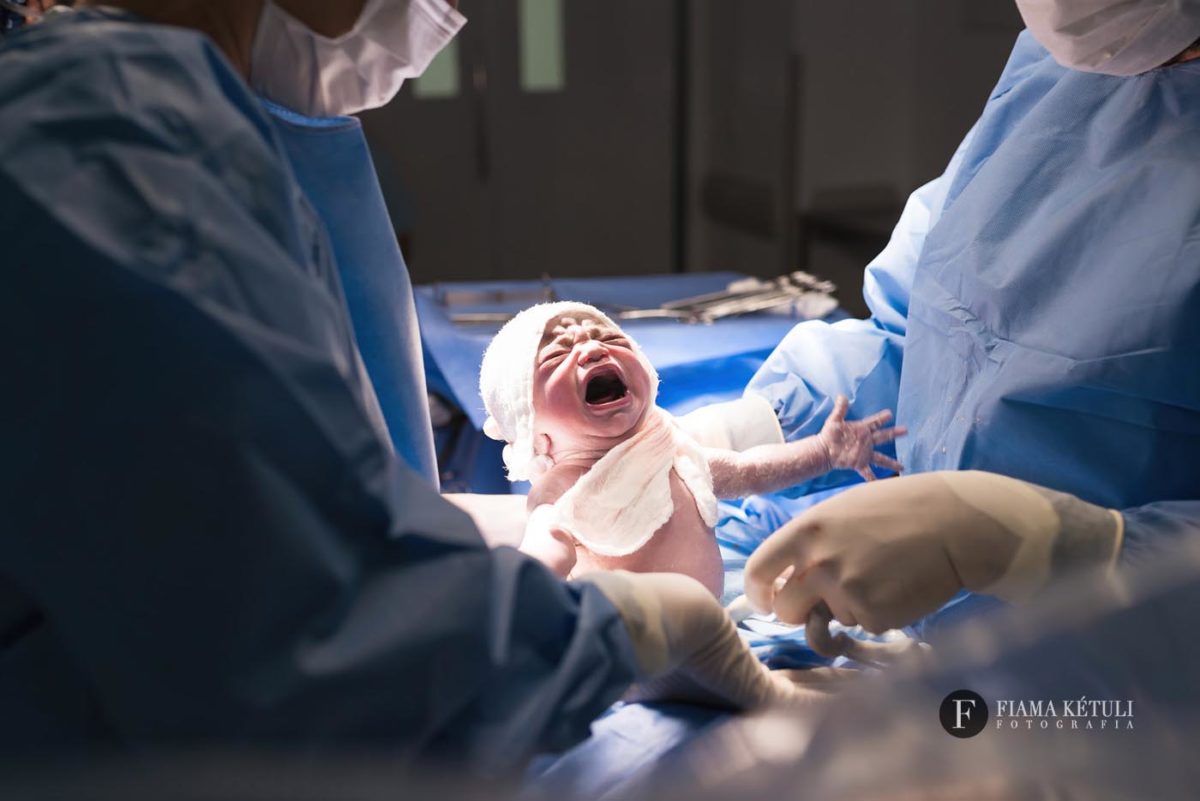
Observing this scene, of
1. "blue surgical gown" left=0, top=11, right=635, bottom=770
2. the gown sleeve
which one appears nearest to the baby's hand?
the gown sleeve

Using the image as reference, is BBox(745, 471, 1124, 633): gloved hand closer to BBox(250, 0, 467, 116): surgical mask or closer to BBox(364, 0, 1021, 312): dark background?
BBox(250, 0, 467, 116): surgical mask

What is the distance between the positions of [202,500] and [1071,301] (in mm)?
918

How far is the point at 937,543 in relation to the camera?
105 cm

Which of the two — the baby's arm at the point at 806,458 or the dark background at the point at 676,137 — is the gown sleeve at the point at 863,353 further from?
the dark background at the point at 676,137

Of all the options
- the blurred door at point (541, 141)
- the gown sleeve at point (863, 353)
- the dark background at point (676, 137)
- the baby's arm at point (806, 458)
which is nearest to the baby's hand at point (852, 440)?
the baby's arm at point (806, 458)

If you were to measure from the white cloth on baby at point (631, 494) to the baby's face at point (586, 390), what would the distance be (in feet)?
0.14

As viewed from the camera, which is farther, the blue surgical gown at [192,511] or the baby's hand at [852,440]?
the baby's hand at [852,440]

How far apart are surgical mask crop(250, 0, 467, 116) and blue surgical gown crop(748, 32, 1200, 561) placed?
690mm

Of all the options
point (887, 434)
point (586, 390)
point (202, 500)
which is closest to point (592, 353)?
point (586, 390)

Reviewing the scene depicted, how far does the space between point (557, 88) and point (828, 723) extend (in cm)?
394

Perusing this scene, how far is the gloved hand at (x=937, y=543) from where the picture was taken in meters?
1.03

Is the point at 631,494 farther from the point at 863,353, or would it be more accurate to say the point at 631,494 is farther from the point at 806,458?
the point at 863,353

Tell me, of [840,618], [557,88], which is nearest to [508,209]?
[557,88]

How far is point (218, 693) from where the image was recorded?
776 mm
